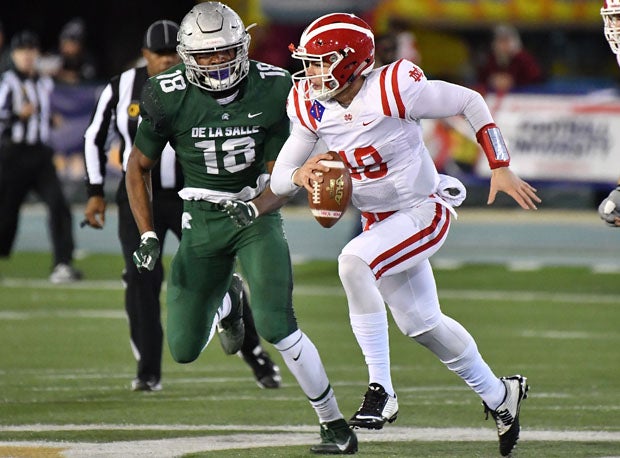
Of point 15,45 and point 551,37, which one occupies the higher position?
point 15,45

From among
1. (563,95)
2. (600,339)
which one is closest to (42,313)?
(600,339)

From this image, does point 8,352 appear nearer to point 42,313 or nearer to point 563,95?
point 42,313

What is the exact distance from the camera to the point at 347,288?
5562 mm

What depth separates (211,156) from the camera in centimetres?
606

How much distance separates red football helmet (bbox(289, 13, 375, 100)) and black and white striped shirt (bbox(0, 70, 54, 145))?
21.0 ft

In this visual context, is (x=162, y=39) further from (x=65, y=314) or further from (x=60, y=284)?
(x=60, y=284)

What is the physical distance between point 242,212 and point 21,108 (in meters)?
6.49

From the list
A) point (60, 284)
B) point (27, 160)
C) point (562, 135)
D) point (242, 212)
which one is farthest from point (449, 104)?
point (562, 135)

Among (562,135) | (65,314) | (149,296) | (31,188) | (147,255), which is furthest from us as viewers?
(562,135)

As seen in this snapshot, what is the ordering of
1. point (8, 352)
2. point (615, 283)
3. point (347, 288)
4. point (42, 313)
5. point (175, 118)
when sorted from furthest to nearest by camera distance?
point (615, 283) < point (42, 313) < point (8, 352) < point (175, 118) < point (347, 288)

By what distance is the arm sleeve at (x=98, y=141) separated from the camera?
7.45 m

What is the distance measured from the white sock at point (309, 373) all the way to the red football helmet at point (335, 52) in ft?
3.07

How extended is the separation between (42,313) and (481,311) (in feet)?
9.64

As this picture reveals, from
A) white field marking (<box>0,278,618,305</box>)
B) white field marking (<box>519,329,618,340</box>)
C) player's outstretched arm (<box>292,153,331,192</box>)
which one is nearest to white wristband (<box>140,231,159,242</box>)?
player's outstretched arm (<box>292,153,331,192</box>)
